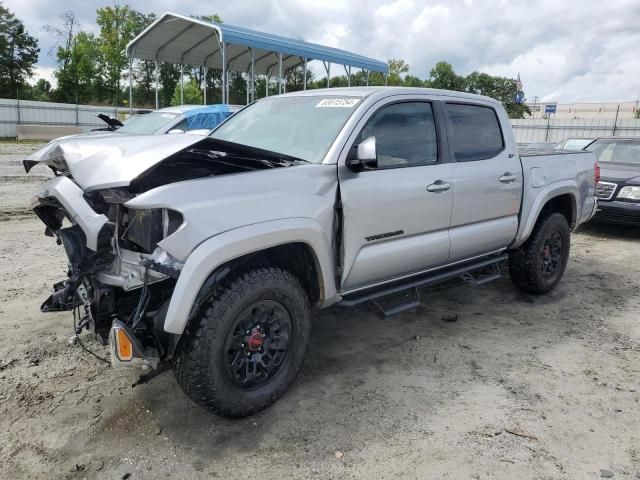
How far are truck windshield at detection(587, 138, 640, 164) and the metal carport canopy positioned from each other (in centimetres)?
837

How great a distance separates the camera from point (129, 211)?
2.76 metres

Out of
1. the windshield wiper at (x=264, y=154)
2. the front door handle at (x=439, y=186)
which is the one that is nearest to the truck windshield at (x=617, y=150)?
the front door handle at (x=439, y=186)

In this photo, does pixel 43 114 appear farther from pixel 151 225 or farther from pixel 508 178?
pixel 151 225

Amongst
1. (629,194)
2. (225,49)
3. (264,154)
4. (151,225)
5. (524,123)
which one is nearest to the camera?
(151,225)

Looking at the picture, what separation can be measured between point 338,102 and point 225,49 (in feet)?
36.8

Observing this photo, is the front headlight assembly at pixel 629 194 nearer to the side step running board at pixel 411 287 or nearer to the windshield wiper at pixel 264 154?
the side step running board at pixel 411 287

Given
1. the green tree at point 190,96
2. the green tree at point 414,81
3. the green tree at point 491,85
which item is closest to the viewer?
the green tree at point 190,96

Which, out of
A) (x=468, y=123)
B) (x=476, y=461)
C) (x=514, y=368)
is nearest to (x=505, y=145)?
(x=468, y=123)

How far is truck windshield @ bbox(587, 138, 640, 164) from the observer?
944 cm

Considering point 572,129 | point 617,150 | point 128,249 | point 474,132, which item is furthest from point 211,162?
point 572,129

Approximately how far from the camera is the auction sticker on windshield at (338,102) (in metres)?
3.61

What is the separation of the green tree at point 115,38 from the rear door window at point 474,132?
148 feet

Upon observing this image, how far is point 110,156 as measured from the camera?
2828 millimetres

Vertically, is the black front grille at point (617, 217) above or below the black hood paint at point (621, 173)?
below
